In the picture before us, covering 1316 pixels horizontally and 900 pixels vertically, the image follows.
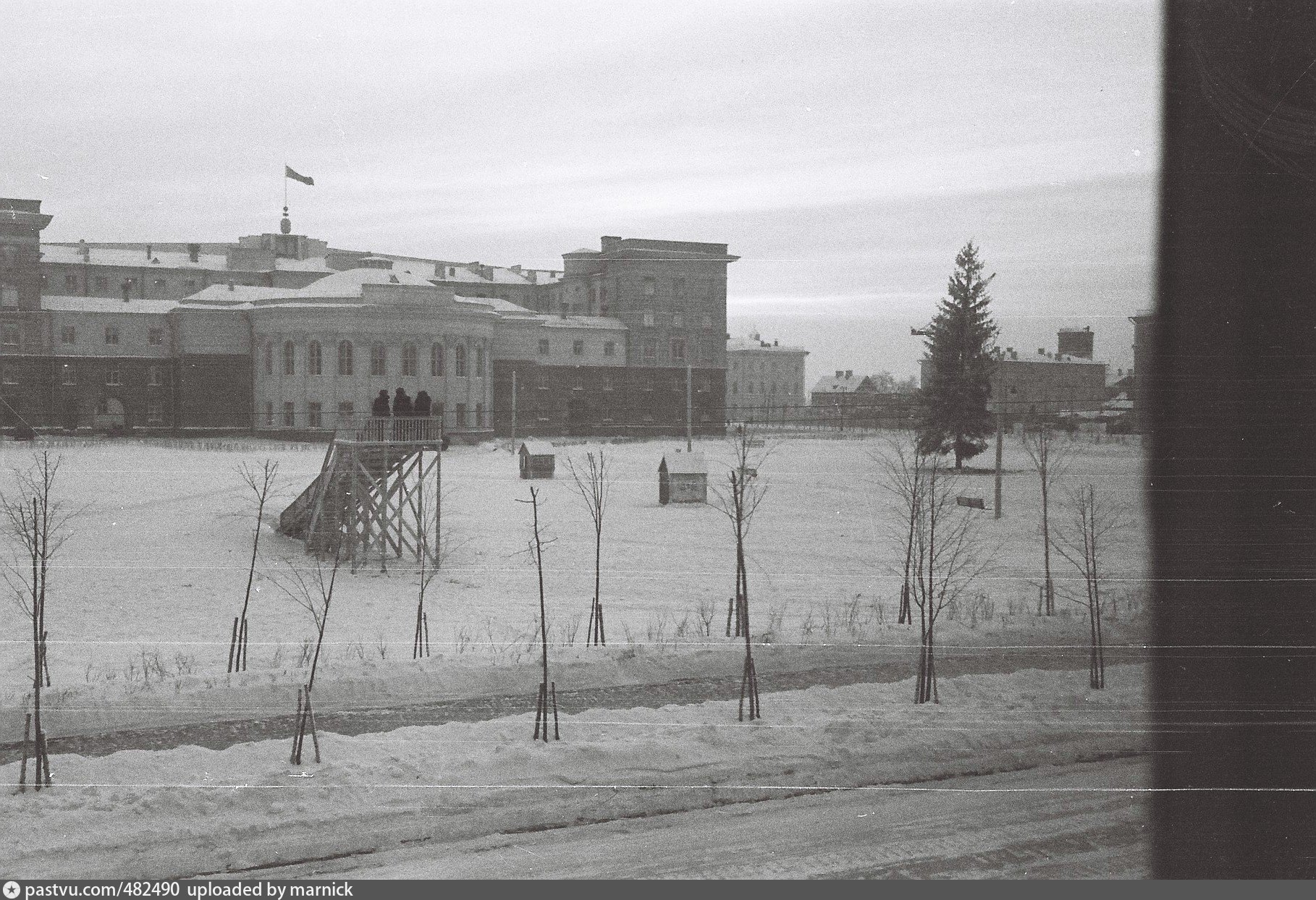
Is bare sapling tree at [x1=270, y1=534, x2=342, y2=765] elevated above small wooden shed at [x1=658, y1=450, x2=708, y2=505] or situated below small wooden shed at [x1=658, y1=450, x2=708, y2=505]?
below

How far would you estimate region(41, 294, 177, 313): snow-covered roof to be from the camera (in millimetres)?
3732

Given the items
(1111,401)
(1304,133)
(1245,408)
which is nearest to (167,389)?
(1111,401)

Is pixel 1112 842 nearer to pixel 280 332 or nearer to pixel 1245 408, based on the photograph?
pixel 1245 408

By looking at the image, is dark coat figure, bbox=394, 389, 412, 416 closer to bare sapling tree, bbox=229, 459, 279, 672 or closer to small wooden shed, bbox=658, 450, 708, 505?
bare sapling tree, bbox=229, 459, 279, 672

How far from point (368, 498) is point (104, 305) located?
1.67 meters

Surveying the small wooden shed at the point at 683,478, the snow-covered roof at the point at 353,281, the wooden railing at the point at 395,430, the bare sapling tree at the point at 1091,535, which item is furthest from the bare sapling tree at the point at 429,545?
the bare sapling tree at the point at 1091,535

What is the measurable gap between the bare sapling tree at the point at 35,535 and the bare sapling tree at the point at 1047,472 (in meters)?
3.74

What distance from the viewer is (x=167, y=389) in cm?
385

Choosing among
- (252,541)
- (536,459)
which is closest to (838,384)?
(536,459)

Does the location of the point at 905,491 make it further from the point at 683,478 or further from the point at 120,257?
the point at 120,257

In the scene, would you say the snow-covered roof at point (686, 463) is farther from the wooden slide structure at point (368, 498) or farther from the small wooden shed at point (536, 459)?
the wooden slide structure at point (368, 498)

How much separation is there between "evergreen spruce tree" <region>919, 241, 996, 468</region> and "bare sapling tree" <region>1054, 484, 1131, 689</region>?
1.41ft

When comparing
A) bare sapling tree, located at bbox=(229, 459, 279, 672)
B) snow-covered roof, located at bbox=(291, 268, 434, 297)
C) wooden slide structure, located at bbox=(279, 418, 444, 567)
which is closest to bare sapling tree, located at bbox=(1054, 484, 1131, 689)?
snow-covered roof, located at bbox=(291, 268, 434, 297)

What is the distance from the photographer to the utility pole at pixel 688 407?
3.80 m
